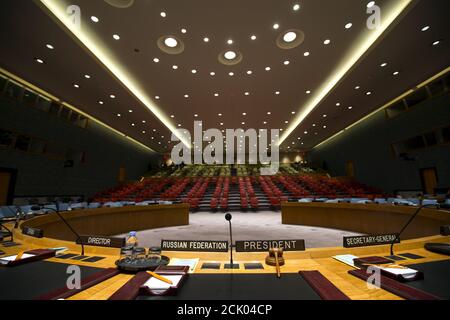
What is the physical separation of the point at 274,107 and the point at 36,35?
9.51m

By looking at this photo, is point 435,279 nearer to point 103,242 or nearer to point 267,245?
point 267,245

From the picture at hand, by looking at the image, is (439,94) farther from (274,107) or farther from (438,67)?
(274,107)

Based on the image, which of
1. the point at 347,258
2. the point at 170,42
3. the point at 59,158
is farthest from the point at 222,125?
the point at 347,258

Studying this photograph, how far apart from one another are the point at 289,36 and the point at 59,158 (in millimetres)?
11383

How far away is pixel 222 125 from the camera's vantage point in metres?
13.8

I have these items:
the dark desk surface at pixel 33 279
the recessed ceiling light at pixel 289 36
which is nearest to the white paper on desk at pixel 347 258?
the dark desk surface at pixel 33 279

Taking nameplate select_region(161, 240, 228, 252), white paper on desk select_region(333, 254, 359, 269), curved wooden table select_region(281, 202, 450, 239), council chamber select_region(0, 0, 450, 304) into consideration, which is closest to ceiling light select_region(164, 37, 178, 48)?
council chamber select_region(0, 0, 450, 304)

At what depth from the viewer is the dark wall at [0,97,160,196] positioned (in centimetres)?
783

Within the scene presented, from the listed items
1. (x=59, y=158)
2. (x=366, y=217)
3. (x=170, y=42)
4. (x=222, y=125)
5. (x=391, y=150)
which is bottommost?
(x=366, y=217)

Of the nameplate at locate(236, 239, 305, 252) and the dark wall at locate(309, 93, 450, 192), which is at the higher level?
the dark wall at locate(309, 93, 450, 192)

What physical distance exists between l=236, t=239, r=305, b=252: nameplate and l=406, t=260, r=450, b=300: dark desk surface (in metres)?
0.64

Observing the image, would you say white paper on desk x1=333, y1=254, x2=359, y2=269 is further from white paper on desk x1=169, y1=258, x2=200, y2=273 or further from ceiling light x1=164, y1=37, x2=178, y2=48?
ceiling light x1=164, y1=37, x2=178, y2=48
